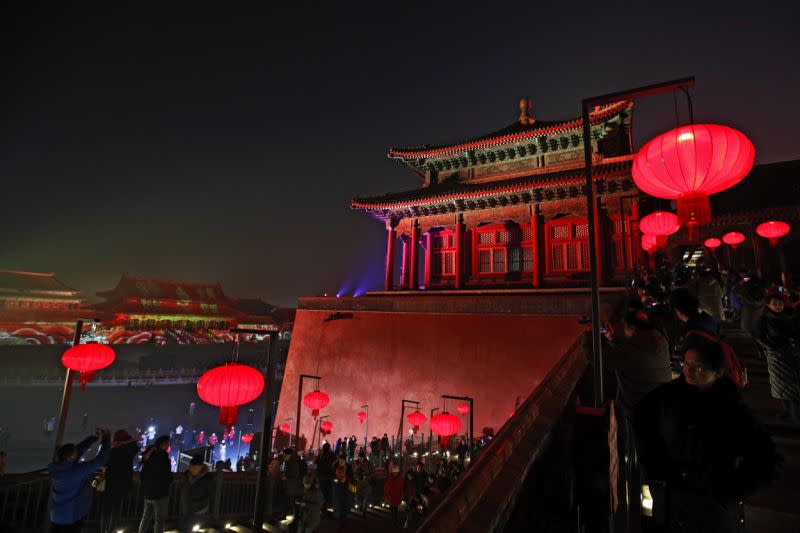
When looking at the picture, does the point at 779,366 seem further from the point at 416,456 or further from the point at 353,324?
the point at 353,324

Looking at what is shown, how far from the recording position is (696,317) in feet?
8.87

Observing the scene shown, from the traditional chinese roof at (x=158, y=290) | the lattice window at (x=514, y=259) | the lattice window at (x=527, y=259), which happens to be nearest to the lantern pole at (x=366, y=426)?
the lattice window at (x=514, y=259)

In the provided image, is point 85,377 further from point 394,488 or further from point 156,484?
point 394,488

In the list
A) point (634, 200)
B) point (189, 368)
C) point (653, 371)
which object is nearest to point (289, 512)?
point (653, 371)

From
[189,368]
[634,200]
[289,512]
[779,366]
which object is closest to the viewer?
[779,366]

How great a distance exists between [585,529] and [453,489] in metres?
1.26

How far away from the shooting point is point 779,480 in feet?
5.90

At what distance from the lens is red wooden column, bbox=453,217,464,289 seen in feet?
45.9

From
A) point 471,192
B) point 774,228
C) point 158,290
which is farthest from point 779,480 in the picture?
point 158,290

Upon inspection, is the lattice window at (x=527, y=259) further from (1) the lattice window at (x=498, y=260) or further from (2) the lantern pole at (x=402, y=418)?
(2) the lantern pole at (x=402, y=418)

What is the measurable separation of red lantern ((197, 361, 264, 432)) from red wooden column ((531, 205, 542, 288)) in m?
9.45

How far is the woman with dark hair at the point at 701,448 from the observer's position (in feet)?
4.75

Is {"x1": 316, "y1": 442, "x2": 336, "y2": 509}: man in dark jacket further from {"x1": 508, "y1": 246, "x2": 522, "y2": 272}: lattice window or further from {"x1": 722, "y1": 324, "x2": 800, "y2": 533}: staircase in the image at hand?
{"x1": 508, "y1": 246, "x2": 522, "y2": 272}: lattice window

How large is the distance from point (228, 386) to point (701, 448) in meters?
5.73
